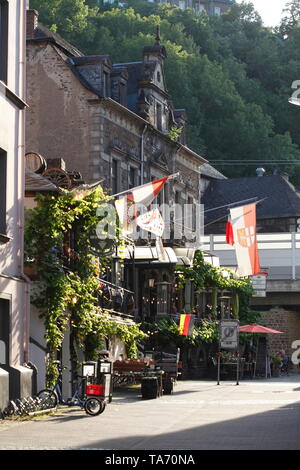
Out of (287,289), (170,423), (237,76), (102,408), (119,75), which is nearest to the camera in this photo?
(170,423)

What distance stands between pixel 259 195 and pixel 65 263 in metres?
56.4

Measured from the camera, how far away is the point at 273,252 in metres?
64.4

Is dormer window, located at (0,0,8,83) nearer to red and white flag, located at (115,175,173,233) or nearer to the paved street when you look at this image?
red and white flag, located at (115,175,173,233)

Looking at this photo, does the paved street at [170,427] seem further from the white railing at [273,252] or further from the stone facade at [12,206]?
the white railing at [273,252]

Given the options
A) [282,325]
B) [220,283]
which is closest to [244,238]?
[220,283]

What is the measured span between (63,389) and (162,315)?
591 inches

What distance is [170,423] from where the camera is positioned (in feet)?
66.0

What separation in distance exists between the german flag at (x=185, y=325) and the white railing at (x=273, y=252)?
22.1 metres

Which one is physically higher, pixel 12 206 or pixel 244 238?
pixel 244 238

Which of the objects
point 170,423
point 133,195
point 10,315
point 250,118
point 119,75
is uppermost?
point 250,118

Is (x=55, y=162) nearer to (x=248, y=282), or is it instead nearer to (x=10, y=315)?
(x=10, y=315)

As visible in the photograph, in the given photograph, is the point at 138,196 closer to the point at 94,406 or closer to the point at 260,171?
the point at 94,406

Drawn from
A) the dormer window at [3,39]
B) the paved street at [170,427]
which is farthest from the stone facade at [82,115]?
the dormer window at [3,39]

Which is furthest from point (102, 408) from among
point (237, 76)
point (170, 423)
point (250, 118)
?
point (237, 76)
